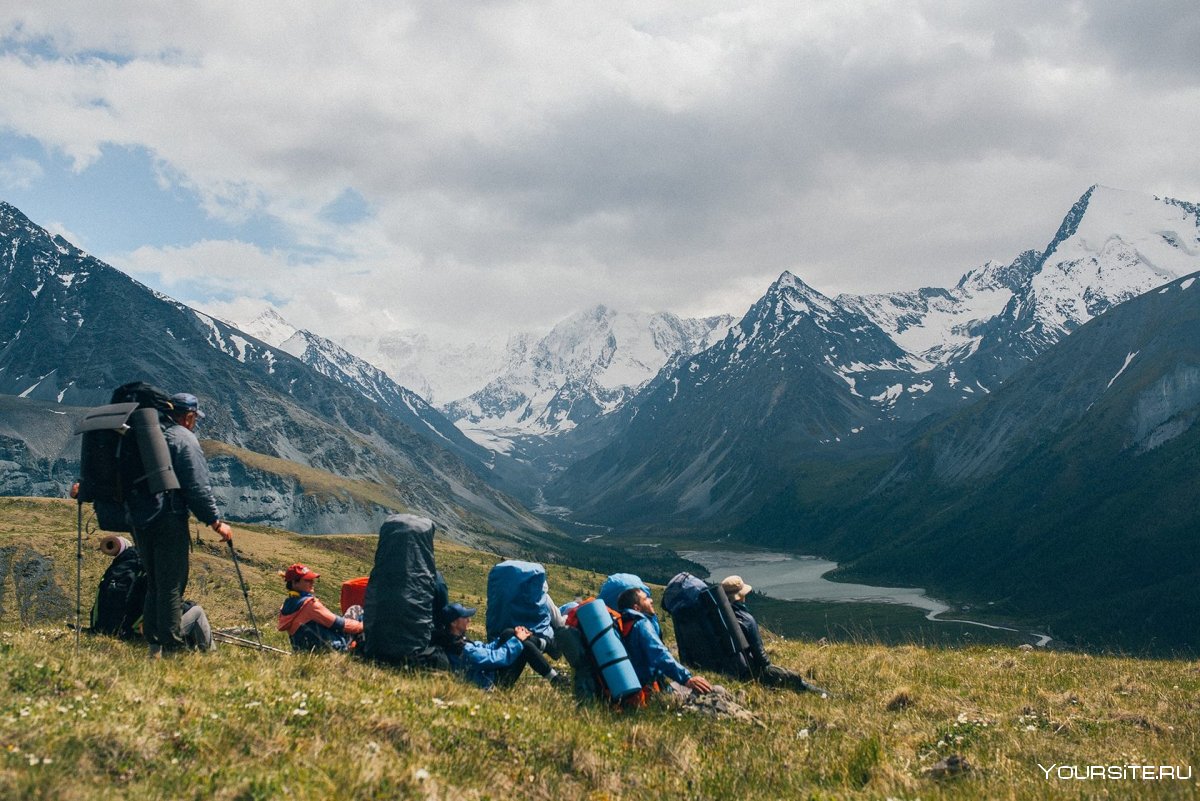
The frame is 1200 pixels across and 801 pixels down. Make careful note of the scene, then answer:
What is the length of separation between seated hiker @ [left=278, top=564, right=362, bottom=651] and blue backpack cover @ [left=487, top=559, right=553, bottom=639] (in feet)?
9.60

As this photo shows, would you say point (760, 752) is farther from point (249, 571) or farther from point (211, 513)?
point (249, 571)

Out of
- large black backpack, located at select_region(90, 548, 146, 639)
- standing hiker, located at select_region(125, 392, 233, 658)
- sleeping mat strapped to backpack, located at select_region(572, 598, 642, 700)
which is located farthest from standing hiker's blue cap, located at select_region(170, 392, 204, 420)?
sleeping mat strapped to backpack, located at select_region(572, 598, 642, 700)

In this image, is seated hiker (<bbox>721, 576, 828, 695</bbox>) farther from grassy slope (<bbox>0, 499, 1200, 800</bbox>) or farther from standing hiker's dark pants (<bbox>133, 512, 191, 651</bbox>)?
Result: standing hiker's dark pants (<bbox>133, 512, 191, 651</bbox>)

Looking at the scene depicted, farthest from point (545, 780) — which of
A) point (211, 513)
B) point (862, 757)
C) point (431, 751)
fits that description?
A: point (211, 513)

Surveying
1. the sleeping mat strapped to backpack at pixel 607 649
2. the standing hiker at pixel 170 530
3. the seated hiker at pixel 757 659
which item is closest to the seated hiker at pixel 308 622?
the standing hiker at pixel 170 530

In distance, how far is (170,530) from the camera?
12070mm

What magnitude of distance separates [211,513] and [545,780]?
7220 millimetres

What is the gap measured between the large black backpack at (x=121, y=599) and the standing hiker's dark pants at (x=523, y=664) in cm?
645

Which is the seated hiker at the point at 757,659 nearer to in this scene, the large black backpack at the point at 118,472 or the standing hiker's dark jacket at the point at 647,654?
the standing hiker's dark jacket at the point at 647,654

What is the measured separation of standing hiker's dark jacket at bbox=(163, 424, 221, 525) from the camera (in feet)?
39.1

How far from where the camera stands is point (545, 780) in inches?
307

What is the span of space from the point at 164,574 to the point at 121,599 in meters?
2.50

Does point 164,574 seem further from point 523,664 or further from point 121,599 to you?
point 523,664

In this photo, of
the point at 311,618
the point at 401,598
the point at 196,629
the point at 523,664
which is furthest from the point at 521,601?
the point at 196,629
